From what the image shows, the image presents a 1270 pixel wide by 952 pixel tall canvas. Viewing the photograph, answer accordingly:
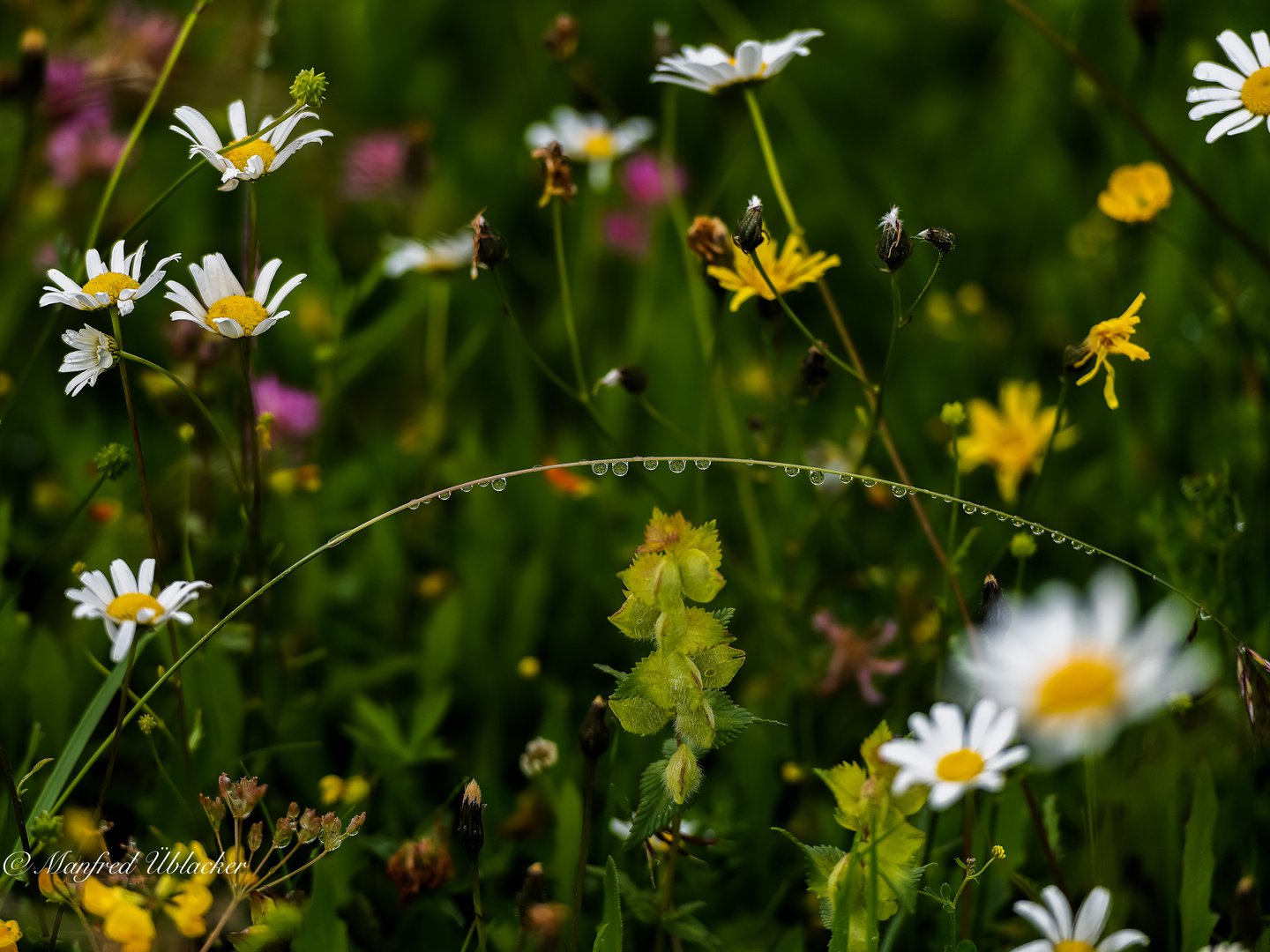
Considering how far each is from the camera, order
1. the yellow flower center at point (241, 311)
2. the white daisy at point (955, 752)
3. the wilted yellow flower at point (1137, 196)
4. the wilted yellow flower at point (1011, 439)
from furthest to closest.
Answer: the wilted yellow flower at point (1011, 439)
the wilted yellow flower at point (1137, 196)
the yellow flower center at point (241, 311)
the white daisy at point (955, 752)

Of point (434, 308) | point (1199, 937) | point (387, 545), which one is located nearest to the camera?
point (1199, 937)

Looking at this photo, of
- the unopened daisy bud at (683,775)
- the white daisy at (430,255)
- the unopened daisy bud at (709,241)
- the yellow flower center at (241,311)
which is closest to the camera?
the unopened daisy bud at (683,775)

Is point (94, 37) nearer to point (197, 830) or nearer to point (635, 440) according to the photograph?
point (635, 440)

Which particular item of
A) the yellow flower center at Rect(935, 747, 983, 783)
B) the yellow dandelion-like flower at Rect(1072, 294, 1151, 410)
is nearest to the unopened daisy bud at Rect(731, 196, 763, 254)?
the yellow dandelion-like flower at Rect(1072, 294, 1151, 410)

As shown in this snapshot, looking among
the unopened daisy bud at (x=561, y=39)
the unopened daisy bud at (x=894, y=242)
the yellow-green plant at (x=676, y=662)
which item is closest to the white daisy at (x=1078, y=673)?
the yellow-green plant at (x=676, y=662)

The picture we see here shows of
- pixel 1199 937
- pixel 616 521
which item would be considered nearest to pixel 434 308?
pixel 616 521

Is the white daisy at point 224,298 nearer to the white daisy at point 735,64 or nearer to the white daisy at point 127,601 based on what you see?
the white daisy at point 127,601
